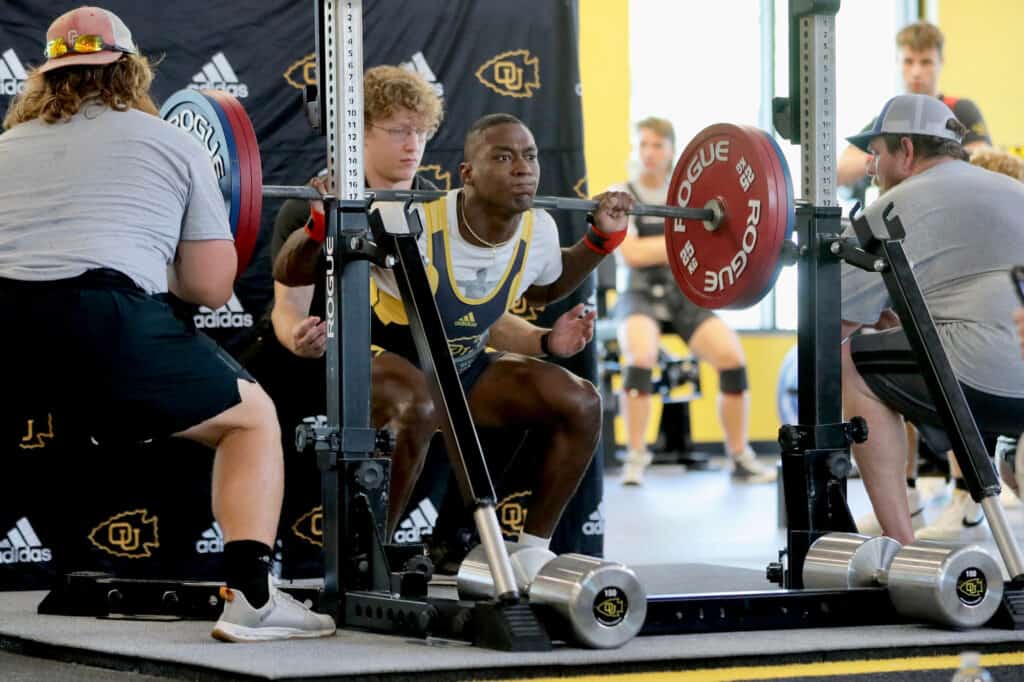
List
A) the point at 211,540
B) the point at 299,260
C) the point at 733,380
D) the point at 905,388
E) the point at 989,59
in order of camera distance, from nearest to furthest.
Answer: the point at 299,260
the point at 905,388
the point at 211,540
the point at 733,380
the point at 989,59

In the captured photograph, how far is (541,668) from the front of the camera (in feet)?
8.60

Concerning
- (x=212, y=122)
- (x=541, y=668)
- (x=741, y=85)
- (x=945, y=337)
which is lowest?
(x=541, y=668)

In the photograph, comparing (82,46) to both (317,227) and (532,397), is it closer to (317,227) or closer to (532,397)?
(317,227)

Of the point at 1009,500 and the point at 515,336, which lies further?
the point at 1009,500

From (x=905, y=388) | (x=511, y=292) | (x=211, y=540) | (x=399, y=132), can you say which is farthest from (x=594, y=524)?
(x=399, y=132)

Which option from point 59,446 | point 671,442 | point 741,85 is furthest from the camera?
point 741,85

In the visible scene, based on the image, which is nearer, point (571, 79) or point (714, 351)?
point (571, 79)

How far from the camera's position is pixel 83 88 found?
304cm

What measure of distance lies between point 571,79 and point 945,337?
1.54 m

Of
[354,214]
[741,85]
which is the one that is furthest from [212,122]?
[741,85]

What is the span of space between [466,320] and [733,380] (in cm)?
397

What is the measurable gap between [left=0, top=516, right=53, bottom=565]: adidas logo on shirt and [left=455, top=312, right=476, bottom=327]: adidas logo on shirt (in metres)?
1.39

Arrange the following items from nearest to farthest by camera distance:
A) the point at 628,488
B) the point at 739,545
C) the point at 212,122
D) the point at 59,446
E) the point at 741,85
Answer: the point at 212,122
the point at 59,446
the point at 739,545
the point at 628,488
the point at 741,85

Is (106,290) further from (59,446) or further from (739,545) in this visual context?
(739,545)
